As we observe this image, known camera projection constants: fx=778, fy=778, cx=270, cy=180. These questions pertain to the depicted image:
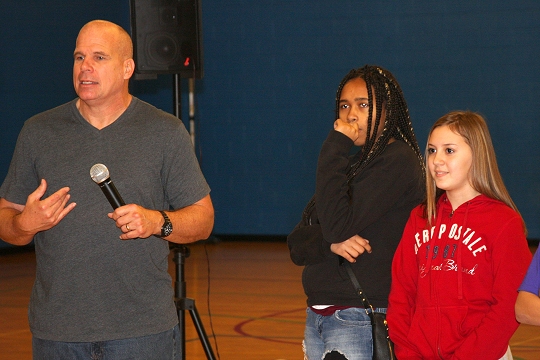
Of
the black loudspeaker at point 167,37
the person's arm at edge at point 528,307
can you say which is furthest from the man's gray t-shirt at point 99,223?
the black loudspeaker at point 167,37

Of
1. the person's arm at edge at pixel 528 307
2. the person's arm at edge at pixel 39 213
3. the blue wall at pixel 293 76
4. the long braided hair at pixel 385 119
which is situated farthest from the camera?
the blue wall at pixel 293 76

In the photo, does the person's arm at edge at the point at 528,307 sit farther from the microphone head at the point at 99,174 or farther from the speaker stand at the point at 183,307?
the speaker stand at the point at 183,307

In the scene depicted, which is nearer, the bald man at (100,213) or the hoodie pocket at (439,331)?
the hoodie pocket at (439,331)

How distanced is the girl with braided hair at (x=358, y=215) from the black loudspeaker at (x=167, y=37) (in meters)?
1.83

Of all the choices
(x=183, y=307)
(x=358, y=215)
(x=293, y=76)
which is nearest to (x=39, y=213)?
(x=358, y=215)

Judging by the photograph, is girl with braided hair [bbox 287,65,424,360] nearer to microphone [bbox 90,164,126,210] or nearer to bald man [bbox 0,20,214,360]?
bald man [bbox 0,20,214,360]

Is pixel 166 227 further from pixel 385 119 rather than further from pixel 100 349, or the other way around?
pixel 385 119

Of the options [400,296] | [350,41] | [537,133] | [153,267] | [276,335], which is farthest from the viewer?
[350,41]

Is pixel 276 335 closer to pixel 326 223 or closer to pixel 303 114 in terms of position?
pixel 326 223

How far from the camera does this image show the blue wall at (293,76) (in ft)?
31.7

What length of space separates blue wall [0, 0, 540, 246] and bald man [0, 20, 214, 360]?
778cm

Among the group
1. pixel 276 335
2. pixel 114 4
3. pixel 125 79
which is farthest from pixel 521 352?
pixel 114 4

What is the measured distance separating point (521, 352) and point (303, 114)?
19.6ft

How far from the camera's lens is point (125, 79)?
8.74ft
